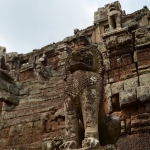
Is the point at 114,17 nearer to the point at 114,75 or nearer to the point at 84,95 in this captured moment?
the point at 114,75

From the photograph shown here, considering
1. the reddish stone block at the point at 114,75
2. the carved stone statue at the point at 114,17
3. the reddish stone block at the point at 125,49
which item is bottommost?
the reddish stone block at the point at 114,75

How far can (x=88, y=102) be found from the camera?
437 cm

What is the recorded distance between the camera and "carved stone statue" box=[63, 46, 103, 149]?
421 cm

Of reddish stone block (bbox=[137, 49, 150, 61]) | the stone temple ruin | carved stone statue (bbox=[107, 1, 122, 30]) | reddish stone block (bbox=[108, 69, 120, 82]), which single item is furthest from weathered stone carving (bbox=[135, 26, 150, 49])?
carved stone statue (bbox=[107, 1, 122, 30])

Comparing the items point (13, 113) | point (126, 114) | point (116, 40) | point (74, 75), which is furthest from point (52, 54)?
point (74, 75)

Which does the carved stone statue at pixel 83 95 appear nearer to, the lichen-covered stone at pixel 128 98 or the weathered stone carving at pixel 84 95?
the weathered stone carving at pixel 84 95

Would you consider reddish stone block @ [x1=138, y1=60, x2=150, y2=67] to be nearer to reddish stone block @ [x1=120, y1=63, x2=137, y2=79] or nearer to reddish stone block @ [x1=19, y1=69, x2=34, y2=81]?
reddish stone block @ [x1=120, y1=63, x2=137, y2=79]

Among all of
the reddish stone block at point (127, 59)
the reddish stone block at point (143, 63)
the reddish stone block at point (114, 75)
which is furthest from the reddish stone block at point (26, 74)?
the reddish stone block at point (143, 63)

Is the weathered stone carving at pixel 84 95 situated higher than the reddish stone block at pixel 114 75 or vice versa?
the reddish stone block at pixel 114 75

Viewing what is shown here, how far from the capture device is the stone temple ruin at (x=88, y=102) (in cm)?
439

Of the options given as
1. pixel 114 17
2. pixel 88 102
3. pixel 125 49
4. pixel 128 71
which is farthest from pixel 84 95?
pixel 114 17

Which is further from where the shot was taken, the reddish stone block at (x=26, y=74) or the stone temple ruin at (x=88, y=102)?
the reddish stone block at (x=26, y=74)

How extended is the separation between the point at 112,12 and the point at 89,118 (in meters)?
12.8

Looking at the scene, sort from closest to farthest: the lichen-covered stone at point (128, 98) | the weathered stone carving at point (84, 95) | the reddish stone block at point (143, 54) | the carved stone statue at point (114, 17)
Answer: the weathered stone carving at point (84, 95), the lichen-covered stone at point (128, 98), the reddish stone block at point (143, 54), the carved stone statue at point (114, 17)
